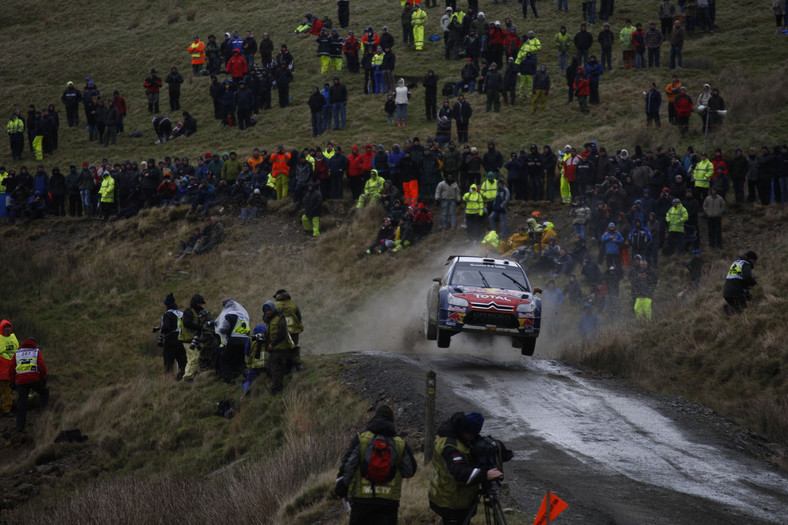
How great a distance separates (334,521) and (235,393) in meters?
7.73

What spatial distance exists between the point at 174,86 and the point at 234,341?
1026 inches

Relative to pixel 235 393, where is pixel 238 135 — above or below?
above

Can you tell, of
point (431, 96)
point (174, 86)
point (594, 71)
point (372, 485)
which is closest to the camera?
point (372, 485)

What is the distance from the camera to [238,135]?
37094 millimetres

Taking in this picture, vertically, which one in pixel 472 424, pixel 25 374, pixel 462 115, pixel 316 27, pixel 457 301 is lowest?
pixel 25 374

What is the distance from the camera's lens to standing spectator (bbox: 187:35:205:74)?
44375 mm

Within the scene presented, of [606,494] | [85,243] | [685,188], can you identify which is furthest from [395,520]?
[85,243]

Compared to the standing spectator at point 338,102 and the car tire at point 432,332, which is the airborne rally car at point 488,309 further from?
the standing spectator at point 338,102

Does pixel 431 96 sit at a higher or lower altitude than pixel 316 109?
higher

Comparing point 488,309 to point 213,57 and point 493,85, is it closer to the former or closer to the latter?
point 493,85

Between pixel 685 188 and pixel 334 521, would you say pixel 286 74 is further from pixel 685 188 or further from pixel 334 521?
pixel 334 521

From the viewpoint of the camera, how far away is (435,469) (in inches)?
310

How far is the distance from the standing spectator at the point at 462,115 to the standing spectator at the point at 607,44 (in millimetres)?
7430

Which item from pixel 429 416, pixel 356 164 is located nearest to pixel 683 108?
pixel 356 164
